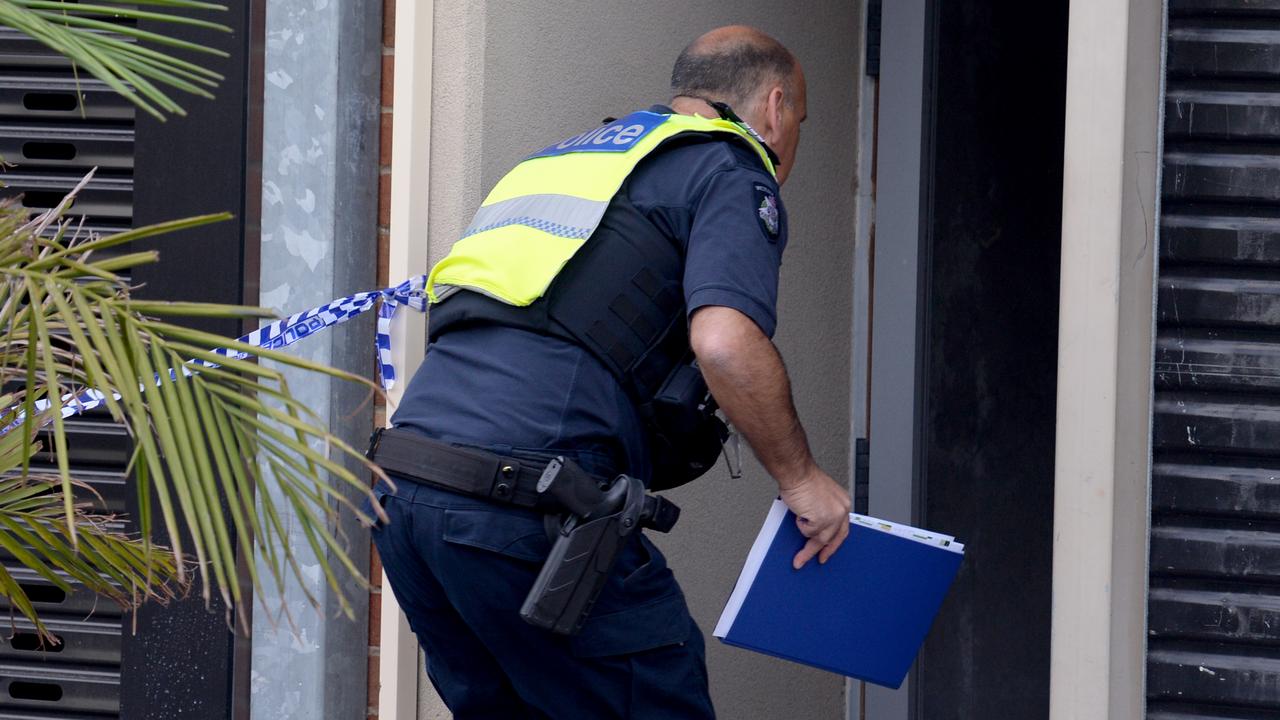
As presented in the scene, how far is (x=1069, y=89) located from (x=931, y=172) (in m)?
1.18

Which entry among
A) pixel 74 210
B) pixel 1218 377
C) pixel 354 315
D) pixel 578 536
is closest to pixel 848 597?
pixel 578 536

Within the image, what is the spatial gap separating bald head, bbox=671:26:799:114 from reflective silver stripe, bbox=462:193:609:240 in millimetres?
446

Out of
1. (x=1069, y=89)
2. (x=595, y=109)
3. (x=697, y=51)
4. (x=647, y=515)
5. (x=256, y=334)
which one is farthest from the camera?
(x=595, y=109)

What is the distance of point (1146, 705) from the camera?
2.04 meters

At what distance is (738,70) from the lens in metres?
2.89

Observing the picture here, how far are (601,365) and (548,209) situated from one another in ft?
0.99

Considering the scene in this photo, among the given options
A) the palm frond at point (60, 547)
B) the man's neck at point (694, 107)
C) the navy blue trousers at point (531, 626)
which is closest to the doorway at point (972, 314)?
the man's neck at point (694, 107)

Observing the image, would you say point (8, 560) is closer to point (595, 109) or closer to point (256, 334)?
point (256, 334)

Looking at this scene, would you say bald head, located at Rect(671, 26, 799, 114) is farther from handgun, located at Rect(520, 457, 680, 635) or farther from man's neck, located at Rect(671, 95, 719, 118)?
handgun, located at Rect(520, 457, 680, 635)

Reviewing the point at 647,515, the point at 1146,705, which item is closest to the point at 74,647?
the point at 647,515

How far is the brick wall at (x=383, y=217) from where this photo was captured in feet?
10.9

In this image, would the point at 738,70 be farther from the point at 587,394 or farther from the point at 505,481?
the point at 505,481

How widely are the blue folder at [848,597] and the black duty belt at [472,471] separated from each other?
1.33 feet

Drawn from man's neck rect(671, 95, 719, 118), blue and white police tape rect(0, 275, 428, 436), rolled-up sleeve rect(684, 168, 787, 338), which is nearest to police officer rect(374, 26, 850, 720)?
rolled-up sleeve rect(684, 168, 787, 338)
